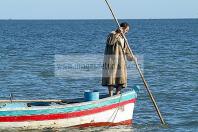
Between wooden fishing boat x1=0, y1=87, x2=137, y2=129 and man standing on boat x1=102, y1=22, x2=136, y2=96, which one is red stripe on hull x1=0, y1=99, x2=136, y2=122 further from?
man standing on boat x1=102, y1=22, x2=136, y2=96

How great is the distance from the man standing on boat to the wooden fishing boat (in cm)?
38

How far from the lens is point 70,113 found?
13859 mm

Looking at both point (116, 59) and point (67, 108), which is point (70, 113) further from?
point (116, 59)

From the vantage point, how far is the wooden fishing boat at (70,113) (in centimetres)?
1355

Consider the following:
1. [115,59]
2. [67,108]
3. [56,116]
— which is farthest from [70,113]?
[115,59]

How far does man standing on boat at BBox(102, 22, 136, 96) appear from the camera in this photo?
14.1 metres

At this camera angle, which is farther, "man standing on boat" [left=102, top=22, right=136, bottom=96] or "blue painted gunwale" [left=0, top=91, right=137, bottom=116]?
"man standing on boat" [left=102, top=22, right=136, bottom=96]

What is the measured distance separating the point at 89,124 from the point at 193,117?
3492 mm

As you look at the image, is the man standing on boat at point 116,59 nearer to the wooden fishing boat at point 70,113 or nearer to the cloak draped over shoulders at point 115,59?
the cloak draped over shoulders at point 115,59

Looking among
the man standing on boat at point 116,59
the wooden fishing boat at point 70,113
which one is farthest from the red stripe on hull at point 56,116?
the man standing on boat at point 116,59

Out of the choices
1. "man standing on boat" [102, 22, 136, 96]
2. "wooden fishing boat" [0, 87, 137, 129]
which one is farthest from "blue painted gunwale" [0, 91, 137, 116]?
"man standing on boat" [102, 22, 136, 96]

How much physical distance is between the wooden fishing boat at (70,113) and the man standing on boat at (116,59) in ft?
1.26

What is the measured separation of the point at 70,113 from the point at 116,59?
1662mm

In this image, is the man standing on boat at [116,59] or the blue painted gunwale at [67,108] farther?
the man standing on boat at [116,59]
